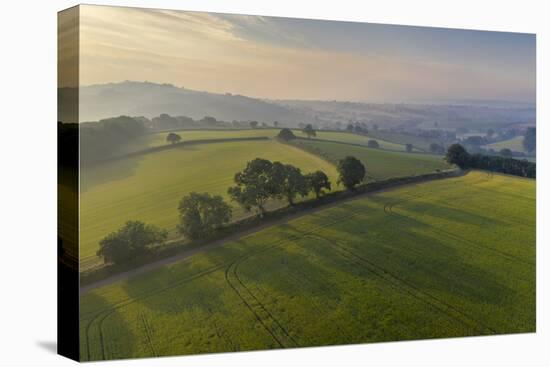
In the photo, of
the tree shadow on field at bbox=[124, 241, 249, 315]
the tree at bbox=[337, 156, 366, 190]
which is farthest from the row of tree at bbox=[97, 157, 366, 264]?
the tree shadow on field at bbox=[124, 241, 249, 315]

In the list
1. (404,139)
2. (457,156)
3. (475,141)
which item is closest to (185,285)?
(404,139)

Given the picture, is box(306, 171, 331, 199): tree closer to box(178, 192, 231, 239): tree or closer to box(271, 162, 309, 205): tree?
box(271, 162, 309, 205): tree

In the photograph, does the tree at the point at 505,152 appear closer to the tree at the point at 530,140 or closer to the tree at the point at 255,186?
the tree at the point at 530,140

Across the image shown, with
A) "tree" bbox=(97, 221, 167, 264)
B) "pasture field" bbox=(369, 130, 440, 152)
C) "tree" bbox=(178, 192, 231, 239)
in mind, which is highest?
"pasture field" bbox=(369, 130, 440, 152)

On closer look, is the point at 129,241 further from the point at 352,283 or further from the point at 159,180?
the point at 352,283

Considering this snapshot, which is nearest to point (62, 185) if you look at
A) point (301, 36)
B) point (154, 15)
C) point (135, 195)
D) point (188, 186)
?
point (135, 195)
